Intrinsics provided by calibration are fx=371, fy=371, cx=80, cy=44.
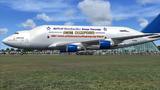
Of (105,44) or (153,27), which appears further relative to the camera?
(153,27)

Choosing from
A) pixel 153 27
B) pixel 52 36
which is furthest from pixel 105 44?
pixel 153 27

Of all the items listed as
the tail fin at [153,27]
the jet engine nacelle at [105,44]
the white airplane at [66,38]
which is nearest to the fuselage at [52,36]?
the white airplane at [66,38]

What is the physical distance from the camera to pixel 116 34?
68688mm

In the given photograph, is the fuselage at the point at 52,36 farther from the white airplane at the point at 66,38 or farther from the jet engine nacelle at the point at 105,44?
the jet engine nacelle at the point at 105,44

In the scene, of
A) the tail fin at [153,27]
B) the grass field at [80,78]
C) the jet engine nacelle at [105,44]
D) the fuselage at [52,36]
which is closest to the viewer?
the grass field at [80,78]

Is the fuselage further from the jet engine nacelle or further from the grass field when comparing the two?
the grass field

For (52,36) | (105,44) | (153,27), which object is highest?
(153,27)

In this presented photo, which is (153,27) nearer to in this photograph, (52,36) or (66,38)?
(66,38)

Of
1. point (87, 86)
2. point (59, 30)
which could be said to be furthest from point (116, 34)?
point (87, 86)

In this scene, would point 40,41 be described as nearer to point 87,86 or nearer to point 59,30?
point 59,30

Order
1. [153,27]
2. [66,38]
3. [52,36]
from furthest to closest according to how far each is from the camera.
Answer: [153,27]
[66,38]
[52,36]

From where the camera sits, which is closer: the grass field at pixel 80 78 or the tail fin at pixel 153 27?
the grass field at pixel 80 78

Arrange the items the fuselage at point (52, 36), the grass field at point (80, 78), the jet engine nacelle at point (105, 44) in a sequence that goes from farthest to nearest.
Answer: the fuselage at point (52, 36) → the jet engine nacelle at point (105, 44) → the grass field at point (80, 78)

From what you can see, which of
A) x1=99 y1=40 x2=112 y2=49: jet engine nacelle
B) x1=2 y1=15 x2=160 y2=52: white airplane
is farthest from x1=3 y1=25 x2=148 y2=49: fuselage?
x1=99 y1=40 x2=112 y2=49: jet engine nacelle
